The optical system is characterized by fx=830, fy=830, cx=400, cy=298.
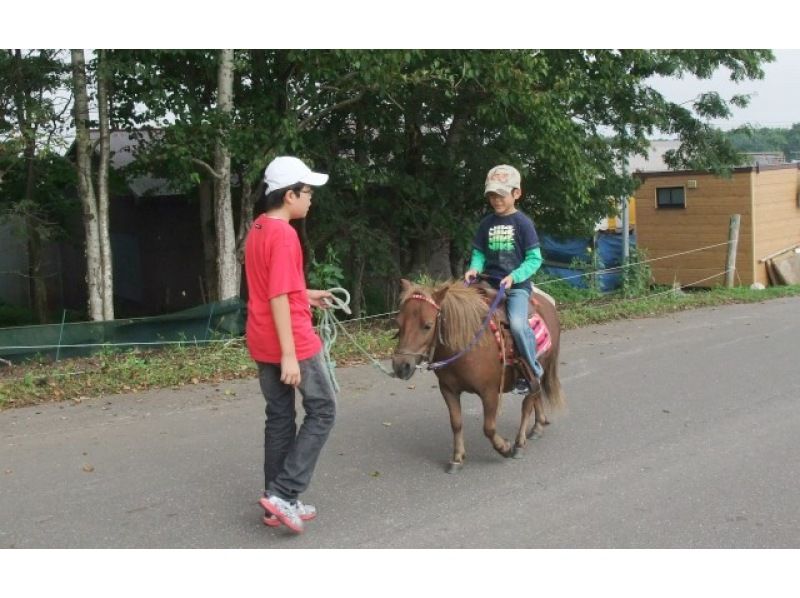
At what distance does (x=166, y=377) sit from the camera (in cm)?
871

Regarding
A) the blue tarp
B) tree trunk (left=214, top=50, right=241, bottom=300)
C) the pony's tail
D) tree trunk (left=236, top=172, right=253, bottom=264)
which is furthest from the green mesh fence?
the blue tarp

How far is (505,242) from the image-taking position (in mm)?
6129

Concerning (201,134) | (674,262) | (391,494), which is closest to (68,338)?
(201,134)

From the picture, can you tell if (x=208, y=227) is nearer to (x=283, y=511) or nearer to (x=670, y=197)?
(x=283, y=511)

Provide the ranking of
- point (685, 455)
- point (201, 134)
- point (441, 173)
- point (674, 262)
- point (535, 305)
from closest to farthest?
1. point (685, 455)
2. point (535, 305)
3. point (201, 134)
4. point (441, 173)
5. point (674, 262)

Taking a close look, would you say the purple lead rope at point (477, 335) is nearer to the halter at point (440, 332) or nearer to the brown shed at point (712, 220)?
the halter at point (440, 332)

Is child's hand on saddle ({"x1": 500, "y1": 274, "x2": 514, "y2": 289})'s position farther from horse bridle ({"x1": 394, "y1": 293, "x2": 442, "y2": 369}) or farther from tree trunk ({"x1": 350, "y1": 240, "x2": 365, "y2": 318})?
tree trunk ({"x1": 350, "y1": 240, "x2": 365, "y2": 318})

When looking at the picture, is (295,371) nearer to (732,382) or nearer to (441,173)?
(732,382)

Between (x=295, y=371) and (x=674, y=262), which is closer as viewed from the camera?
(x=295, y=371)

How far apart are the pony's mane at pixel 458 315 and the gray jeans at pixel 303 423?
1069 millimetres

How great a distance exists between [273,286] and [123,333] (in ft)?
19.4

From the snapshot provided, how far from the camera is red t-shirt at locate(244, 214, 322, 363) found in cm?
442

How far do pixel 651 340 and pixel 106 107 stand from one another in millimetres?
7884

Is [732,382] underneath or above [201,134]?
underneath
